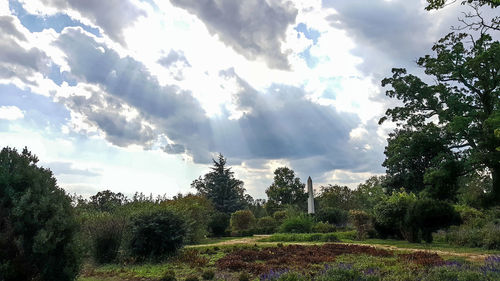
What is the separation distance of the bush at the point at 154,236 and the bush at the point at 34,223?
5939 mm

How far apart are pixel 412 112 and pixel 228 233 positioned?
16.2 m

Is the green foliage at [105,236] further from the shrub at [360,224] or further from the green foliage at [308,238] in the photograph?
the shrub at [360,224]

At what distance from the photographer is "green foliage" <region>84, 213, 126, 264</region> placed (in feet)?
39.0

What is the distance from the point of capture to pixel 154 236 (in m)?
11.9

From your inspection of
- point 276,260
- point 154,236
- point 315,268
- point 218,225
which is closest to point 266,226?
point 218,225

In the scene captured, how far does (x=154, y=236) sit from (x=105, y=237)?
165 cm

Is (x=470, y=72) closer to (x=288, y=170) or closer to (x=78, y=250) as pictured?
(x=288, y=170)

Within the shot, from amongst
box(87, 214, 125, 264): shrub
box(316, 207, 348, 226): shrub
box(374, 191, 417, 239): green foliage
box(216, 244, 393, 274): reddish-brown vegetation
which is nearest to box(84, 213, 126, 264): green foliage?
box(87, 214, 125, 264): shrub

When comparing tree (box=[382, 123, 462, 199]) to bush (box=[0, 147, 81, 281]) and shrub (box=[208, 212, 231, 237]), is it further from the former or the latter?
bush (box=[0, 147, 81, 281])

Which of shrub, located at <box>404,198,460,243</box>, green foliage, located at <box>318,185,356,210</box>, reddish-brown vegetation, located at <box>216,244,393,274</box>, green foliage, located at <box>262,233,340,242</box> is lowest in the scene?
reddish-brown vegetation, located at <box>216,244,393,274</box>

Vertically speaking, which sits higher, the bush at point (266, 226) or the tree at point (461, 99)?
the tree at point (461, 99)

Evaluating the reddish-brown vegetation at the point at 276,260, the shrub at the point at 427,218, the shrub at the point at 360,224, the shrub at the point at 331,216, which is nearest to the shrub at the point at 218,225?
the shrub at the point at 331,216

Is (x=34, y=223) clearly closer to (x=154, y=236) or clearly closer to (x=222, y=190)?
(x=154, y=236)

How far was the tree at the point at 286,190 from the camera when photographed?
140ft
